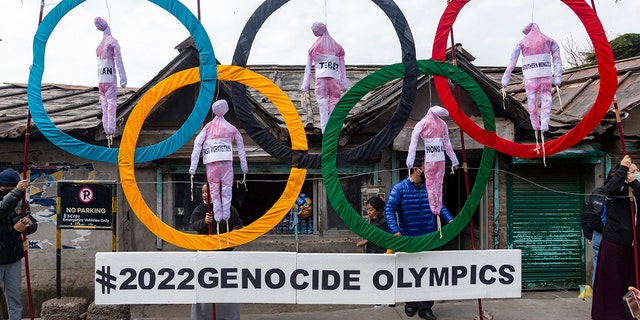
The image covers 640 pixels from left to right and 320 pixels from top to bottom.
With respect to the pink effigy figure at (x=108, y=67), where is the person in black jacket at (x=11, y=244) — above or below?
below

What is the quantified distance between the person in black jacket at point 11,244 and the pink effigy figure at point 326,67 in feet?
11.0

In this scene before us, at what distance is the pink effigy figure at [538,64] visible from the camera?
500 cm

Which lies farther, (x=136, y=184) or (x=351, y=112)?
(x=351, y=112)

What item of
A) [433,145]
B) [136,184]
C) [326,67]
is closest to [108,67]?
[136,184]

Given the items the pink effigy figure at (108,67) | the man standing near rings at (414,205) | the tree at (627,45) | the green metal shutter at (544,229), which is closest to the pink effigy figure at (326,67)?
the man standing near rings at (414,205)

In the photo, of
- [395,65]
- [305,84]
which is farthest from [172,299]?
[395,65]

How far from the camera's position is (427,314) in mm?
6148

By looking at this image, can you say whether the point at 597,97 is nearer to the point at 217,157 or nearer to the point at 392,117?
the point at 392,117

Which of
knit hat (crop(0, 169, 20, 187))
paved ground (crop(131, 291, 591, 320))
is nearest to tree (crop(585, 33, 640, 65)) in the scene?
paved ground (crop(131, 291, 591, 320))

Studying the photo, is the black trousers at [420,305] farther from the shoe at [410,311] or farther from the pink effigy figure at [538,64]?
the pink effigy figure at [538,64]

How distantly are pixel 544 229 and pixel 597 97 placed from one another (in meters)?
3.47

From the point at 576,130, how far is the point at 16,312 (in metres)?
6.44

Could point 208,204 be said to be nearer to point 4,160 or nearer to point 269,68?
point 4,160

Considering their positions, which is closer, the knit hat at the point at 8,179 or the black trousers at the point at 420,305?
the knit hat at the point at 8,179
